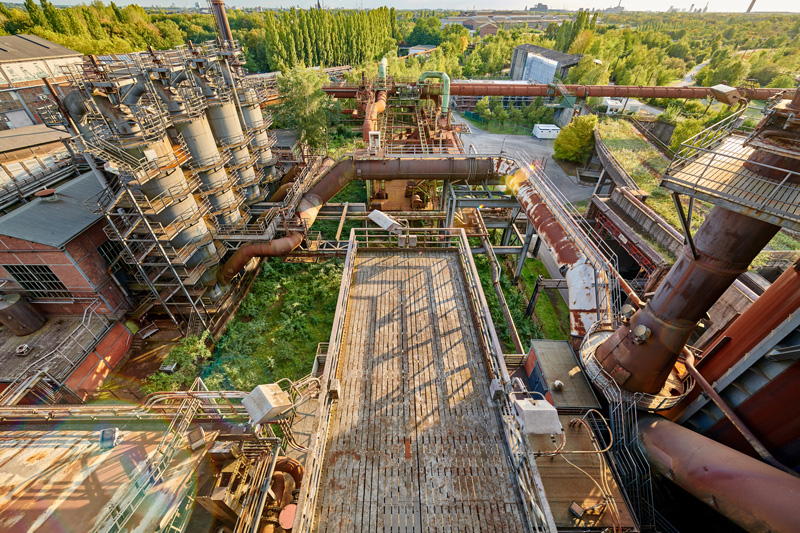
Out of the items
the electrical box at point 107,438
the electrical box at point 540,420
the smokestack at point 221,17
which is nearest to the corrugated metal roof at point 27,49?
the smokestack at point 221,17

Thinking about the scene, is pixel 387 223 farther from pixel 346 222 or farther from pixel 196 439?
pixel 346 222

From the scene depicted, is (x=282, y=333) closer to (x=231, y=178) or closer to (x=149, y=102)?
(x=231, y=178)

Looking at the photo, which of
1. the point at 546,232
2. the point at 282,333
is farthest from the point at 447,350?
the point at 282,333

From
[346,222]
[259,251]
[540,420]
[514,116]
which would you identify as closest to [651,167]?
[514,116]

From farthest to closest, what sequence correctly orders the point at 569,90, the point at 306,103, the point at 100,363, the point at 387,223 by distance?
the point at 569,90, the point at 306,103, the point at 100,363, the point at 387,223

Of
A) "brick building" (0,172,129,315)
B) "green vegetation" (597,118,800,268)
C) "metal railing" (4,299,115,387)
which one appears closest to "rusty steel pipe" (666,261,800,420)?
"green vegetation" (597,118,800,268)

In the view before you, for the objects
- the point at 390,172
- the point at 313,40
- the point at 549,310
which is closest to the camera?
the point at 390,172

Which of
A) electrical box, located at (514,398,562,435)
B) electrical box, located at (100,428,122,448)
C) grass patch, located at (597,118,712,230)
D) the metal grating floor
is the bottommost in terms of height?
grass patch, located at (597,118,712,230)

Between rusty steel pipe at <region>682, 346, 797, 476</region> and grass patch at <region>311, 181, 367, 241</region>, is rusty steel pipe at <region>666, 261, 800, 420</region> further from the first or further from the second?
grass patch at <region>311, 181, 367, 241</region>
